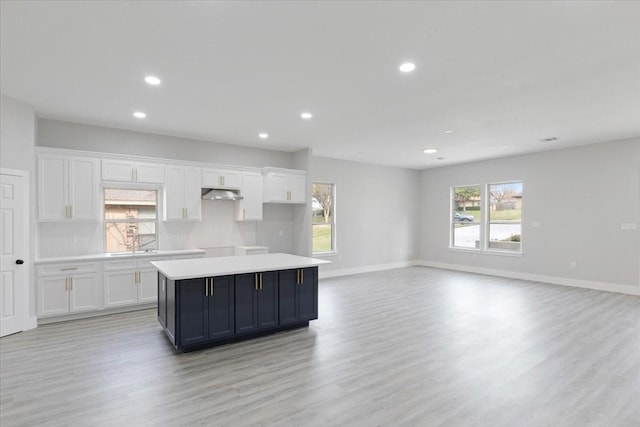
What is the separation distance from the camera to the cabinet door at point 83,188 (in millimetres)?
4824

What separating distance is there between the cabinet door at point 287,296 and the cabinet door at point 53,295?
300 centimetres

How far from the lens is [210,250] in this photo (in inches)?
246

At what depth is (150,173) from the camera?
17.9ft

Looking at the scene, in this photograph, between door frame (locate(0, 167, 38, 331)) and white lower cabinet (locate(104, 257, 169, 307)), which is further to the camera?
white lower cabinet (locate(104, 257, 169, 307))

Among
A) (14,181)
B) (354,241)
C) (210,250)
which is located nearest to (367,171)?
(354,241)

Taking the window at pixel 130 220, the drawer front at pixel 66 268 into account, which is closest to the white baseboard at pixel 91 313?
the drawer front at pixel 66 268

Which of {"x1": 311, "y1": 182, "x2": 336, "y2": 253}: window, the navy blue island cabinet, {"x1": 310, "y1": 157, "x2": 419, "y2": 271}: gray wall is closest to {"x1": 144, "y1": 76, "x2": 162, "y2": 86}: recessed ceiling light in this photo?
the navy blue island cabinet

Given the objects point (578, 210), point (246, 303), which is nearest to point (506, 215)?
point (578, 210)

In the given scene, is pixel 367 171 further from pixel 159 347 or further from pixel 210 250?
pixel 159 347

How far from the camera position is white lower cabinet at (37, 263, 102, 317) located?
451 cm

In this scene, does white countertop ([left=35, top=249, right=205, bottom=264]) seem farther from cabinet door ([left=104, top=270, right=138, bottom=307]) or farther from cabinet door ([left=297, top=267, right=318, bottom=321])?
cabinet door ([left=297, top=267, right=318, bottom=321])

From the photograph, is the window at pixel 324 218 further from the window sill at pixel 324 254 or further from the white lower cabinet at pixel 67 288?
the white lower cabinet at pixel 67 288

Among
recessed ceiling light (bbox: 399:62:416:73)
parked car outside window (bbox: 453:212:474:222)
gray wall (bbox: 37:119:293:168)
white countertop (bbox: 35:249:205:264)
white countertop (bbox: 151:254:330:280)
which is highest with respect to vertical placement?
recessed ceiling light (bbox: 399:62:416:73)

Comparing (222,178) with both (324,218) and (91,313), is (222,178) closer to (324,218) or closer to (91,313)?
(91,313)
